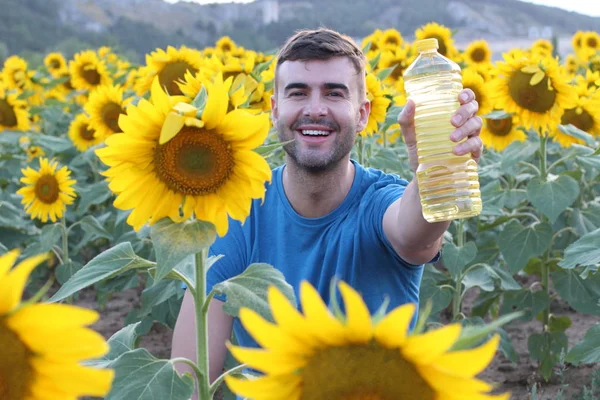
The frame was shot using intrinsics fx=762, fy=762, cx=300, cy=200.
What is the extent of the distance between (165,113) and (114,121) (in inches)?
125

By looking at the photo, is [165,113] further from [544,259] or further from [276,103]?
[544,259]

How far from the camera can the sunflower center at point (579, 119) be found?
3643 millimetres

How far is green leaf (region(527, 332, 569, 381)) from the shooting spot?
351 cm

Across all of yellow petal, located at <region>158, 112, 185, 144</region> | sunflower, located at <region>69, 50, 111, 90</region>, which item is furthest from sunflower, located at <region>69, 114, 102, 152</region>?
yellow petal, located at <region>158, 112, 185, 144</region>

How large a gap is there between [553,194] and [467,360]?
109 inches

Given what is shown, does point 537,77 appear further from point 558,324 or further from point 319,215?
point 319,215

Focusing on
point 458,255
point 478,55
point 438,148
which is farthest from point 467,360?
point 478,55

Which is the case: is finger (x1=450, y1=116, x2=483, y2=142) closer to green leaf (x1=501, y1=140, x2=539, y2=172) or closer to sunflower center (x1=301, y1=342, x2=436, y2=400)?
sunflower center (x1=301, y1=342, x2=436, y2=400)

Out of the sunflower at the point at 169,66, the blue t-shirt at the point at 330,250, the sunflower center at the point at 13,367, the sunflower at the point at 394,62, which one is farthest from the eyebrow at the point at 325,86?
the sunflower at the point at 394,62

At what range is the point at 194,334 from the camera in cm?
222

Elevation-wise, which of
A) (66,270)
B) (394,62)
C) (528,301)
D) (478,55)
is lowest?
(66,270)

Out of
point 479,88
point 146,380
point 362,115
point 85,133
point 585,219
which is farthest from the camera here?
point 85,133

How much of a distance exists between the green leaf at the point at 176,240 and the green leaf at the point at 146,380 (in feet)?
0.54

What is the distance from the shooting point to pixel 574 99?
11.1 ft
